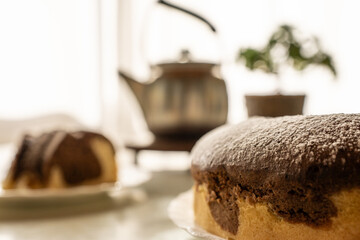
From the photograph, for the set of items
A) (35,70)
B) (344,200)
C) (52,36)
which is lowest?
(344,200)

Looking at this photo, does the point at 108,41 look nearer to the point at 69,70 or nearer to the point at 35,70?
the point at 69,70

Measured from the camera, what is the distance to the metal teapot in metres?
1.48

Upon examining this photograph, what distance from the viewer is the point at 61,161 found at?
42.4 inches

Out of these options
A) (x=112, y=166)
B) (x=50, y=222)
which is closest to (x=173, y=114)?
(x=112, y=166)

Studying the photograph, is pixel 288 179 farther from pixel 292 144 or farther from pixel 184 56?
pixel 184 56

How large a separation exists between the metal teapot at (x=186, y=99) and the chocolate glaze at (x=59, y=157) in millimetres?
391

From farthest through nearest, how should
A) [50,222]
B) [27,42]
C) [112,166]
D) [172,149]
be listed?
1. [27,42]
2. [172,149]
3. [112,166]
4. [50,222]

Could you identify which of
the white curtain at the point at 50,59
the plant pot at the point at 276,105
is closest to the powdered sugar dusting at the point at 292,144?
the plant pot at the point at 276,105

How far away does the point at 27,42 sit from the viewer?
2.52 meters

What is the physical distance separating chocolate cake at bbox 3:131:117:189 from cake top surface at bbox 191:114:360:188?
496 millimetres

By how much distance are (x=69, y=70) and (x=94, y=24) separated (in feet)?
1.05

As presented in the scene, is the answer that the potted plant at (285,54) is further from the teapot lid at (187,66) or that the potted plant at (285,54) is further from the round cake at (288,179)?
the round cake at (288,179)

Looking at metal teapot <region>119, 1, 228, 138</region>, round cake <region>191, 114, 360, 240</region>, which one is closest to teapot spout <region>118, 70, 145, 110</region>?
metal teapot <region>119, 1, 228, 138</region>

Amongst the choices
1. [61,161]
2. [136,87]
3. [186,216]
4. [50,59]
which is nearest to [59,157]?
[61,161]
